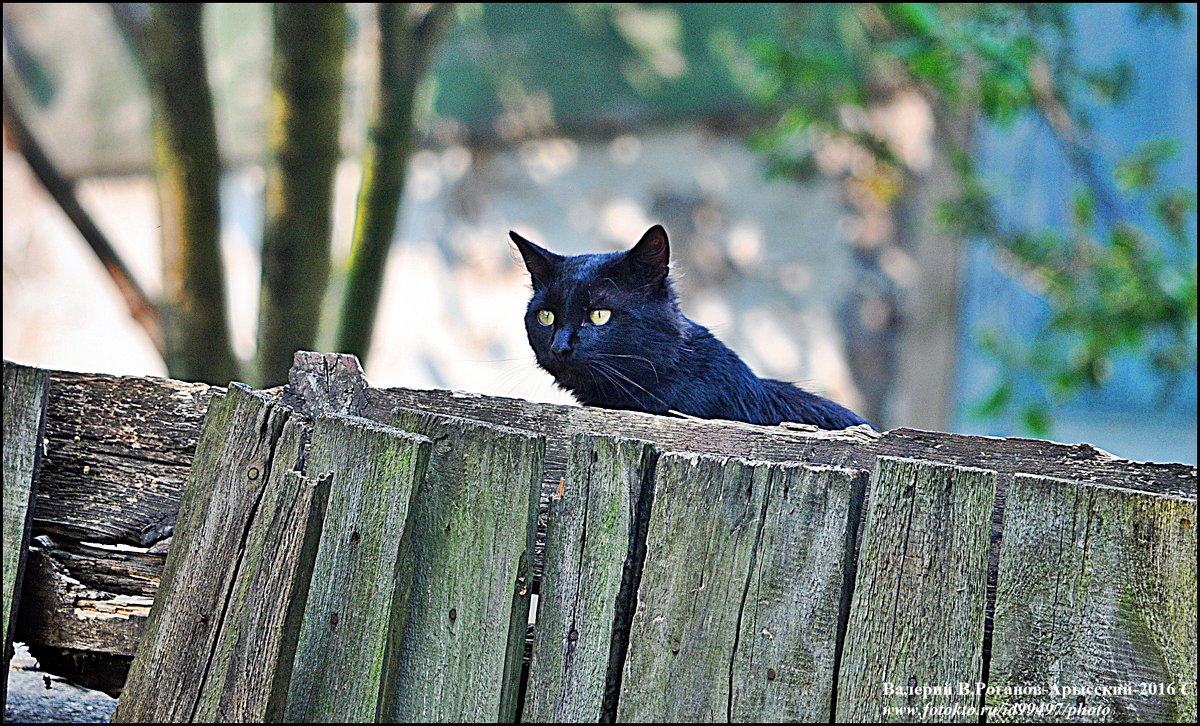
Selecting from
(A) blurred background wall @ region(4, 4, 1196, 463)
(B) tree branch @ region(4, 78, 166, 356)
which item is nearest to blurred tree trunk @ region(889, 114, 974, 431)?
(A) blurred background wall @ region(4, 4, 1196, 463)

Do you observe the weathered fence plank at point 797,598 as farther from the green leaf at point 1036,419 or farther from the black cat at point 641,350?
Answer: the green leaf at point 1036,419

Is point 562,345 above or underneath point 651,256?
underneath

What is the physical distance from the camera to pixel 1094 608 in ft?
4.71

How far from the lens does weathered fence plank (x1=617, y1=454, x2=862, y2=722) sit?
1.48 meters

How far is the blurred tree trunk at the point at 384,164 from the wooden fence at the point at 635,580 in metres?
2.63

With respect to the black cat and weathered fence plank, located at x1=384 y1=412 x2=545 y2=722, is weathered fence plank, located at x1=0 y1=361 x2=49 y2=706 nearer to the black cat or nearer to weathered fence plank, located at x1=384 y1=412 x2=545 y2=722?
weathered fence plank, located at x1=384 y1=412 x2=545 y2=722

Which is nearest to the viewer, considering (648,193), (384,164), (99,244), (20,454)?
(20,454)

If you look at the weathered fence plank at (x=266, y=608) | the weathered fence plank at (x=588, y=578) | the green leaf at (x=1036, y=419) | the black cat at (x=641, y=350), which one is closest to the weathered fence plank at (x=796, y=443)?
the weathered fence plank at (x=588, y=578)

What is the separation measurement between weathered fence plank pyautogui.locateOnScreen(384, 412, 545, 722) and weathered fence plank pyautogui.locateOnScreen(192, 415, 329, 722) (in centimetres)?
15

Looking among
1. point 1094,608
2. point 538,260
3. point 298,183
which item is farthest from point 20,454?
point 298,183

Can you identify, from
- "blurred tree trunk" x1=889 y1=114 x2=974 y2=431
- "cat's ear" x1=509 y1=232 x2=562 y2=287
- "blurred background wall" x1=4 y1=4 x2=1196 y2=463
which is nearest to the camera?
"cat's ear" x1=509 y1=232 x2=562 y2=287

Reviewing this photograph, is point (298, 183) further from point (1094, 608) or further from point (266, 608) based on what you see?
point (1094, 608)

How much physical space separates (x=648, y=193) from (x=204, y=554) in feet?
16.5

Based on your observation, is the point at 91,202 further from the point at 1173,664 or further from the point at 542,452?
the point at 1173,664
